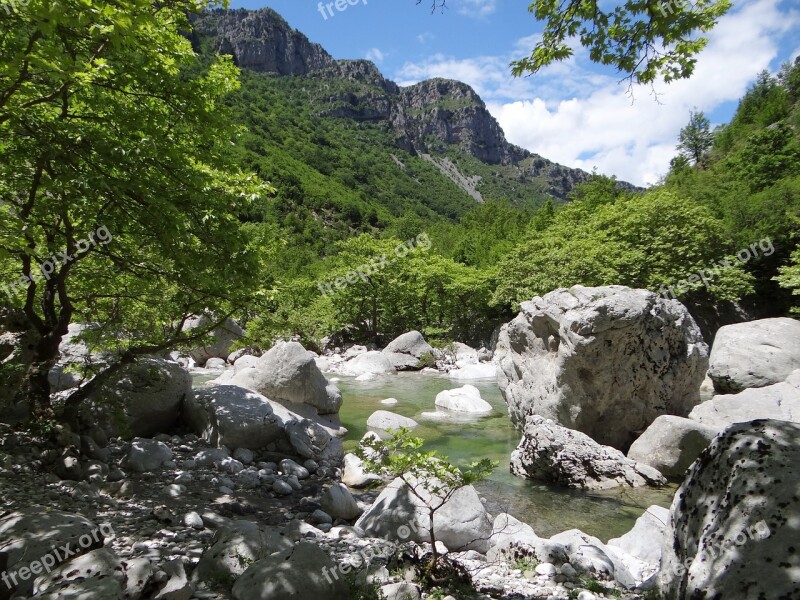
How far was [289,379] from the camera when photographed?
11781 mm

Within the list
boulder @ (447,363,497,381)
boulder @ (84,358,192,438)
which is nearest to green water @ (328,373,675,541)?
boulder @ (447,363,497,381)

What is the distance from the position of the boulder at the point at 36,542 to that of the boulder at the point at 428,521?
3222 mm

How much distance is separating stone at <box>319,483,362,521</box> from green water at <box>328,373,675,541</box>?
2.34m

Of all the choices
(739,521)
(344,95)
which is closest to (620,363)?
(739,521)

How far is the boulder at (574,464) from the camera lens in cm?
878

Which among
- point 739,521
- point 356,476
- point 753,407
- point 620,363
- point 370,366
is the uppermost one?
point 739,521

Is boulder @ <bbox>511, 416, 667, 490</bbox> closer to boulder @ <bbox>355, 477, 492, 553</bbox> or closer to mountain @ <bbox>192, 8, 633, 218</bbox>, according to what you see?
boulder @ <bbox>355, 477, 492, 553</bbox>

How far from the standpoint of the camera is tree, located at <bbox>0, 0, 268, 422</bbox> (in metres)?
3.99

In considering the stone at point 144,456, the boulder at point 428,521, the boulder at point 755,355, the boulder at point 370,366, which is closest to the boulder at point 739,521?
the boulder at point 428,521

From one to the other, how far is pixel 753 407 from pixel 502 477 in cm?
577

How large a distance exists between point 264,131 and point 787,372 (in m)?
104

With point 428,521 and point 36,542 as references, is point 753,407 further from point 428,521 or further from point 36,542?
point 36,542

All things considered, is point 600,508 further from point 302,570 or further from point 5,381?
point 5,381

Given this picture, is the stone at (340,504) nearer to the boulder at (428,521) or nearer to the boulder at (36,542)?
the boulder at (428,521)
